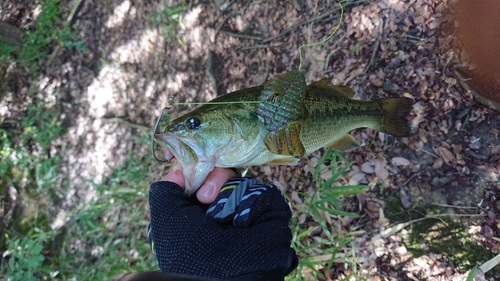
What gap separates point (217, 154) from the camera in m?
2.00

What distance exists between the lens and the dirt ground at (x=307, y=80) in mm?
2842

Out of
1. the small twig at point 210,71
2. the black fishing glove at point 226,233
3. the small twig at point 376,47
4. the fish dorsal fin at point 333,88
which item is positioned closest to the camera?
the black fishing glove at point 226,233

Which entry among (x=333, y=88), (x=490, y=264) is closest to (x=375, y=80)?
(x=333, y=88)

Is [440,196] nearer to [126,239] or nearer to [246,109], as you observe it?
[246,109]

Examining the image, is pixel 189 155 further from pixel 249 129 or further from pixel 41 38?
pixel 41 38

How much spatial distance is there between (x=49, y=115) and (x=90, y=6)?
5.78 ft

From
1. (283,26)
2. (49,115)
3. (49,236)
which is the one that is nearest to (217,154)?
(283,26)

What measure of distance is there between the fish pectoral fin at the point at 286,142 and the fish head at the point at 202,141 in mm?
175

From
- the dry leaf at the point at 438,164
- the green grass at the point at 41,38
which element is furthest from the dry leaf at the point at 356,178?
the green grass at the point at 41,38

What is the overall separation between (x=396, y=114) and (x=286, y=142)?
0.96 m

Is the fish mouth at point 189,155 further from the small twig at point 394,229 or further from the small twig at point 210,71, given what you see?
the small twig at point 210,71

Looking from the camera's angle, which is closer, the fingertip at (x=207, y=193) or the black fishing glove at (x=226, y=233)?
the black fishing glove at (x=226, y=233)

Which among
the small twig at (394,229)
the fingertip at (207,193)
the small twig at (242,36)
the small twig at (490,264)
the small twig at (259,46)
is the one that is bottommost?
the small twig at (490,264)

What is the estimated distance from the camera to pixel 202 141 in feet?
6.43
